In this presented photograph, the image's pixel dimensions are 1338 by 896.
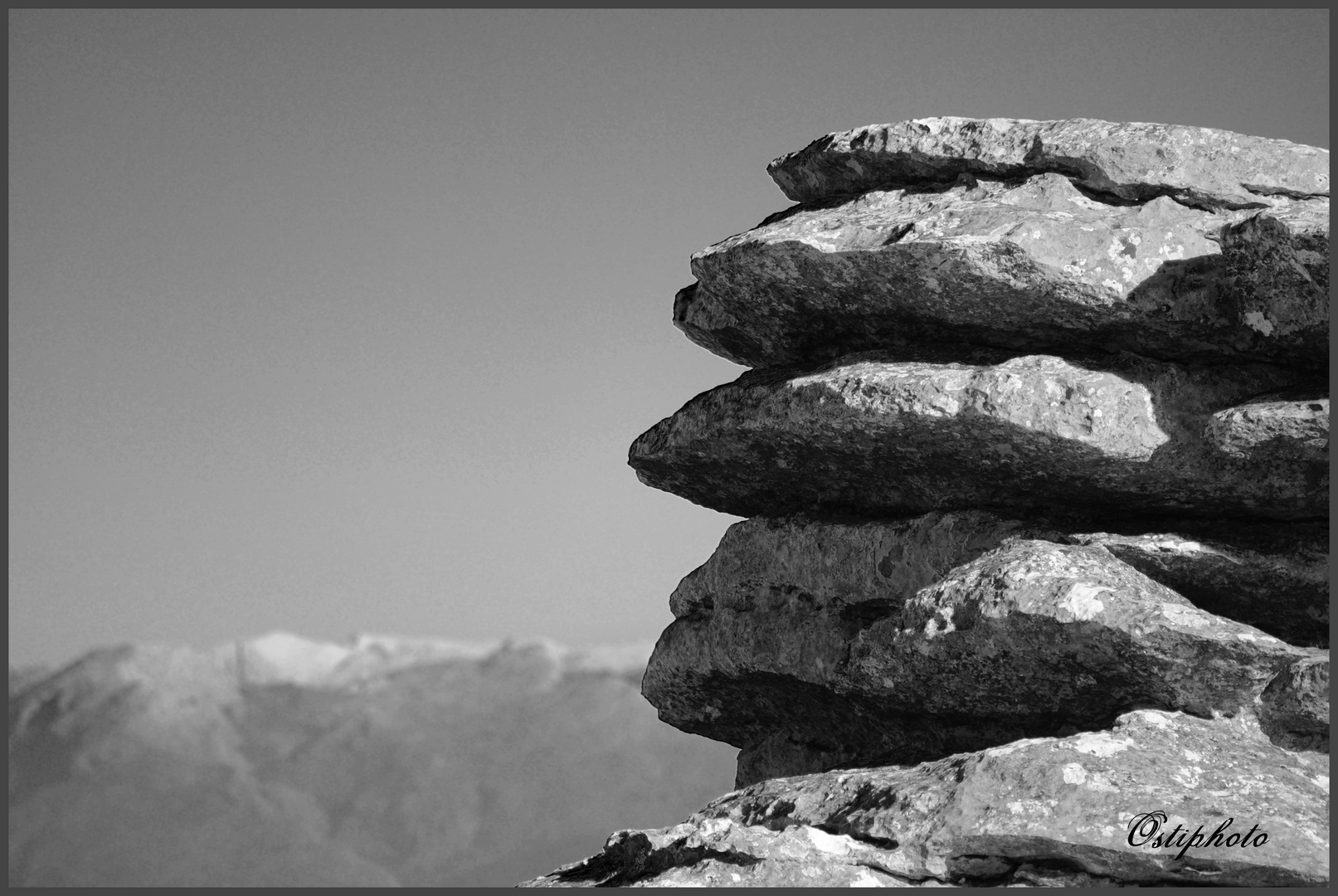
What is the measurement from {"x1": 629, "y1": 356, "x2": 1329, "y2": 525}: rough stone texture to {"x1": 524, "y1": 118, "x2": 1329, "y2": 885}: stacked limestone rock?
31 mm

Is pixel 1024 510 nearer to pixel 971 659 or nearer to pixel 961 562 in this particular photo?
pixel 961 562

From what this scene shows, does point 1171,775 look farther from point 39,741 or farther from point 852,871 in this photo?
point 39,741

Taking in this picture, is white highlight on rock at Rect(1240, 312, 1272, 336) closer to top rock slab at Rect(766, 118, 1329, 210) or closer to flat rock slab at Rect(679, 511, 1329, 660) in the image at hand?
top rock slab at Rect(766, 118, 1329, 210)

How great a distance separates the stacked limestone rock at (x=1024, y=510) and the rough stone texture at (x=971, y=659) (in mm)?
34

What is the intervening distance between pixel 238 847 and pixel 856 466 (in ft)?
357

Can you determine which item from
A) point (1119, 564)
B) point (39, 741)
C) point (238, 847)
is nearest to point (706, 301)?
point (1119, 564)

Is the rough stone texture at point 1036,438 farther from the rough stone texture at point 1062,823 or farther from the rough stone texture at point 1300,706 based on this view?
the rough stone texture at point 1062,823

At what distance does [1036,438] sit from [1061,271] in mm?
1655

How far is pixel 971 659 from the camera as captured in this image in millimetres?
10891

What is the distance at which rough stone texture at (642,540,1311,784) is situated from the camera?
32.8 feet

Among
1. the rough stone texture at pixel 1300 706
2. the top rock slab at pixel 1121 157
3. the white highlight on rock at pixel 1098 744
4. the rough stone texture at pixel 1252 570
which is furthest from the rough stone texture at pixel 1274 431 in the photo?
the white highlight on rock at pixel 1098 744

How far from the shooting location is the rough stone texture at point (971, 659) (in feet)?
32.8
